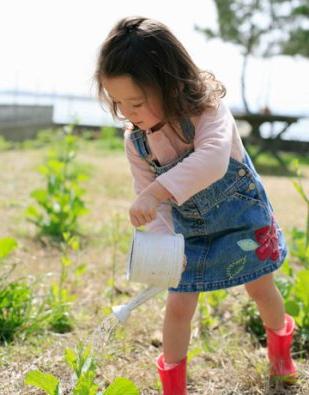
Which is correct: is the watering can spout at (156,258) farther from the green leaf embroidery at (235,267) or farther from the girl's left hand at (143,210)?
the green leaf embroidery at (235,267)

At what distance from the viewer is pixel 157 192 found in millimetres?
1301

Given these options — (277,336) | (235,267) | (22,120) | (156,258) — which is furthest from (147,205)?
(22,120)

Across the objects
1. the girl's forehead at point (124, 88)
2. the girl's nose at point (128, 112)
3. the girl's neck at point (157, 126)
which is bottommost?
the girl's neck at point (157, 126)

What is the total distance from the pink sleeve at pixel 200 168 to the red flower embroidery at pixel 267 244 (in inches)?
10.5

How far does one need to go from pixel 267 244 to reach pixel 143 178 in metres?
0.35

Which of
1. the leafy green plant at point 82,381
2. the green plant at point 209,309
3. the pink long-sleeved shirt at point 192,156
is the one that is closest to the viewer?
the leafy green plant at point 82,381

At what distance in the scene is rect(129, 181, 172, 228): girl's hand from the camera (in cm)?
127

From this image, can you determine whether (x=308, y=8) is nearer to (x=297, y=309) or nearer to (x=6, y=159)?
(x=6, y=159)

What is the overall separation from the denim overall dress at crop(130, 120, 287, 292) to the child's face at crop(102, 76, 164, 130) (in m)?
0.14

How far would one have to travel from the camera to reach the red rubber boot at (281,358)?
1.62m

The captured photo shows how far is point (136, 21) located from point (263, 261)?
2.13 ft

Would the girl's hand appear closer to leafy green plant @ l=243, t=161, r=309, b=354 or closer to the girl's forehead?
the girl's forehead

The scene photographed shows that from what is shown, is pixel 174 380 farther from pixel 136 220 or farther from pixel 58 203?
pixel 58 203

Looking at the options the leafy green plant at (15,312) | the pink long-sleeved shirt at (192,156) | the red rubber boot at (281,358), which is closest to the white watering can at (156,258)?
the pink long-sleeved shirt at (192,156)
